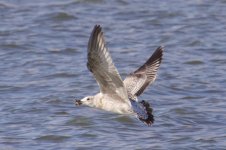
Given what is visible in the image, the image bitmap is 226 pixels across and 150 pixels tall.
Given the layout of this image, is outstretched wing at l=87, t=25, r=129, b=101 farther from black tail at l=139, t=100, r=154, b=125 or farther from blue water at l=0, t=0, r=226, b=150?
blue water at l=0, t=0, r=226, b=150

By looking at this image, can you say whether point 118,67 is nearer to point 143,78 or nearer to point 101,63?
point 143,78

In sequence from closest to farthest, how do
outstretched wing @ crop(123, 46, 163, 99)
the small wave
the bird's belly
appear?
the bird's belly < outstretched wing @ crop(123, 46, 163, 99) < the small wave

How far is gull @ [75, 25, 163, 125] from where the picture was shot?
7.44 metres

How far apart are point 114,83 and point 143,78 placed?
0.99 metres

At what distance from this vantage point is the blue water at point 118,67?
9297 mm

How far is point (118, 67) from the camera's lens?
39.7 ft

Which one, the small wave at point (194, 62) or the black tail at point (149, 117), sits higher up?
the black tail at point (149, 117)

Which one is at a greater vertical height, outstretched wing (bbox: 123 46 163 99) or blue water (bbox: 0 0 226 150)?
outstretched wing (bbox: 123 46 163 99)

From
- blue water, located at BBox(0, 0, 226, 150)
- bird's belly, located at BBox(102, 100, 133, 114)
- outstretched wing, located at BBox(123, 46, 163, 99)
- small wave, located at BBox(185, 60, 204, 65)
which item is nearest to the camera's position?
bird's belly, located at BBox(102, 100, 133, 114)

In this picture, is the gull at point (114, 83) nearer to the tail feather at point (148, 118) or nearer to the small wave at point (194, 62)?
the tail feather at point (148, 118)

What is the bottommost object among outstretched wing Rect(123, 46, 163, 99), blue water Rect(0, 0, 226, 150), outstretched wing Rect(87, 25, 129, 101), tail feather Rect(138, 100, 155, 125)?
blue water Rect(0, 0, 226, 150)

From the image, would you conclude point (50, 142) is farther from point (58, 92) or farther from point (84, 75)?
point (84, 75)

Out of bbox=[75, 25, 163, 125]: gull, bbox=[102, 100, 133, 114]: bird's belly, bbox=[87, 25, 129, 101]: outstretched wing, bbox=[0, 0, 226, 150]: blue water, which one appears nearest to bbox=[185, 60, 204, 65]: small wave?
bbox=[0, 0, 226, 150]: blue water

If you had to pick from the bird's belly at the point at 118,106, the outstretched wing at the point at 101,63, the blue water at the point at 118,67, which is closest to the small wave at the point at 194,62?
the blue water at the point at 118,67
